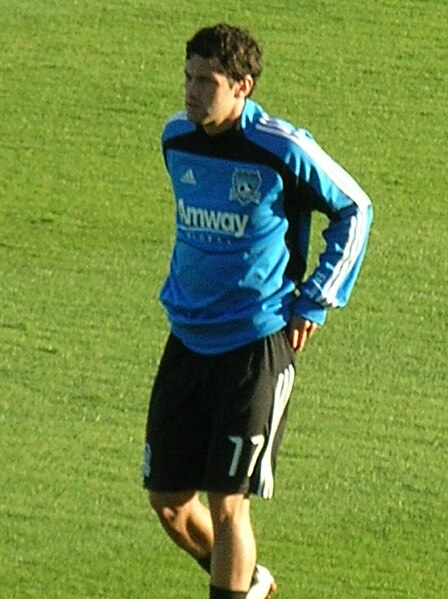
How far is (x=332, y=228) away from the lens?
18.9 feet

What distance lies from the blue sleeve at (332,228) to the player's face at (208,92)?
0.23m

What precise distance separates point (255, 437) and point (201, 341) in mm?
324

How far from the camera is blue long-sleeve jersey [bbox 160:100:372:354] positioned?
18.6 ft

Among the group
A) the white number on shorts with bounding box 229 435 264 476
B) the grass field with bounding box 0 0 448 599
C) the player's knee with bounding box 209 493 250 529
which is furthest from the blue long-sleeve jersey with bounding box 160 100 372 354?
the grass field with bounding box 0 0 448 599

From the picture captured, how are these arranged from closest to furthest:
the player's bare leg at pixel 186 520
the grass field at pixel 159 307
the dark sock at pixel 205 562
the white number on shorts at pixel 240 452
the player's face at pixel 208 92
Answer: the player's face at pixel 208 92 → the white number on shorts at pixel 240 452 → the player's bare leg at pixel 186 520 → the dark sock at pixel 205 562 → the grass field at pixel 159 307

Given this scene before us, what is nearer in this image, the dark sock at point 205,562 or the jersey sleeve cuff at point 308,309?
the jersey sleeve cuff at point 308,309

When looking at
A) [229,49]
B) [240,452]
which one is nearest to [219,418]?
[240,452]

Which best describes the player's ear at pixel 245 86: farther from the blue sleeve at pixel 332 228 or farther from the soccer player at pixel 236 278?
the blue sleeve at pixel 332 228

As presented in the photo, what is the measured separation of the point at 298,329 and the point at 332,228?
314 mm

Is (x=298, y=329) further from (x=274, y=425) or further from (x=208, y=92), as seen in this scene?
(x=208, y=92)

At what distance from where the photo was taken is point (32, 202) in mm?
9531

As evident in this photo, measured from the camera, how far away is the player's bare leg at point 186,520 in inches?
235

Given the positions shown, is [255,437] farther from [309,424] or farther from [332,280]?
[309,424]

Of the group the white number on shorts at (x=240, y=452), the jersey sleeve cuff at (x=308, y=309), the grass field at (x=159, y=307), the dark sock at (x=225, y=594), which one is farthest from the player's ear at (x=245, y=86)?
the grass field at (x=159, y=307)
